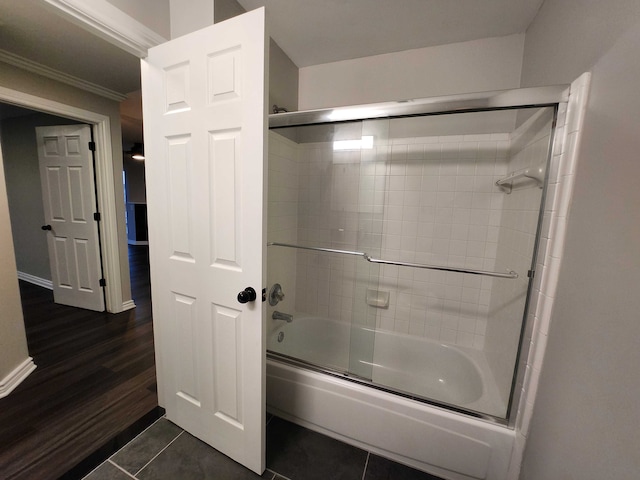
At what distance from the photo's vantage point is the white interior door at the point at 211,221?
1.03 metres

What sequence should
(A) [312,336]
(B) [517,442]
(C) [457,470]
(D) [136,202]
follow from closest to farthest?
(B) [517,442]
(C) [457,470]
(A) [312,336]
(D) [136,202]

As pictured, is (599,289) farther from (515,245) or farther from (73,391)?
(73,391)

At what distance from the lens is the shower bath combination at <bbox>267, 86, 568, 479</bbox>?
48.1 inches

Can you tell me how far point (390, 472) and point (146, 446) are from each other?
1.31 m

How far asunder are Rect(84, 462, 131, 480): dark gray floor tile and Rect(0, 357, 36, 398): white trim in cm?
103

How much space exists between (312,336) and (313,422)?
0.76 meters

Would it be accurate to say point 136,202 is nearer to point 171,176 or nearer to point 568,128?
point 171,176

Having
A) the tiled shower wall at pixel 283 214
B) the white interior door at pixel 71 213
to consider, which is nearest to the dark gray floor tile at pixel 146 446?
the tiled shower wall at pixel 283 214

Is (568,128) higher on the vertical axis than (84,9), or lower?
lower

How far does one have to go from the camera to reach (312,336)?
2211 mm

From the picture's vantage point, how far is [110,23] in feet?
3.61

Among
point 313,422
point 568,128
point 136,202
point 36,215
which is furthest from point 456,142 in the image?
point 136,202

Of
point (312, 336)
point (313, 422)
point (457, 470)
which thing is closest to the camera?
point (457, 470)

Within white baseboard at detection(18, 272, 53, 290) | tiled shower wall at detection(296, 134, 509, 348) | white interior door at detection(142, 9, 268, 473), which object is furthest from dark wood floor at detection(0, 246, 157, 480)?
tiled shower wall at detection(296, 134, 509, 348)
